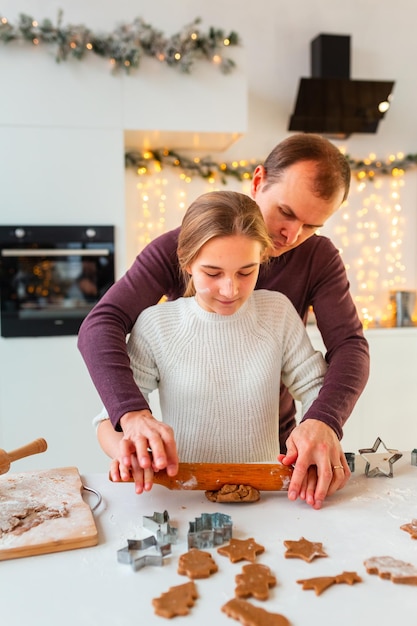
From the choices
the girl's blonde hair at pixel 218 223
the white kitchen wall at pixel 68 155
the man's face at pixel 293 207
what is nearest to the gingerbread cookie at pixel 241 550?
the girl's blonde hair at pixel 218 223

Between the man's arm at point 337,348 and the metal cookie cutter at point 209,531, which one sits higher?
the man's arm at point 337,348

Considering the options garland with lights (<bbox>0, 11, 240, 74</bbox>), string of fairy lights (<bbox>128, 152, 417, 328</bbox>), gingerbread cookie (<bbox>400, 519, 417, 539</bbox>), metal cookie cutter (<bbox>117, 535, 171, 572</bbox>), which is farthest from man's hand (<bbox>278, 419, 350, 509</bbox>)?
string of fairy lights (<bbox>128, 152, 417, 328</bbox>)

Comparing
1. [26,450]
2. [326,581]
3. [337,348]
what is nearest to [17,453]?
[26,450]

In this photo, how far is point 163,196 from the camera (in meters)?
3.25

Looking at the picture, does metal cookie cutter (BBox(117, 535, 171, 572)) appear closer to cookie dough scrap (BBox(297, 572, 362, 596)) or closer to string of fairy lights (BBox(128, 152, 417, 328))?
cookie dough scrap (BBox(297, 572, 362, 596))

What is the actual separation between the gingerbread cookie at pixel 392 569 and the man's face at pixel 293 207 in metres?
Answer: 0.70

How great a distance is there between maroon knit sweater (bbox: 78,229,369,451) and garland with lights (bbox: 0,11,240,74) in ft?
5.15

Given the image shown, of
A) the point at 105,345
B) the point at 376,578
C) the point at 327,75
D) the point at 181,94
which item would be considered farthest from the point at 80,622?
the point at 327,75

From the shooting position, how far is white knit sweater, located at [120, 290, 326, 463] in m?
1.23

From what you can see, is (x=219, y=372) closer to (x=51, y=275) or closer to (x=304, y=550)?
(x=304, y=550)

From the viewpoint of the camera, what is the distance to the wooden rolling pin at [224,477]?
99cm

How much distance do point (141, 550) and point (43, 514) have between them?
0.18 meters

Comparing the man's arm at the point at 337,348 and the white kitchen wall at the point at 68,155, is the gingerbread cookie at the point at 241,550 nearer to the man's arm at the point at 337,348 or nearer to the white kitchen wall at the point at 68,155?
the man's arm at the point at 337,348

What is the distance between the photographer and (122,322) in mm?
1268
